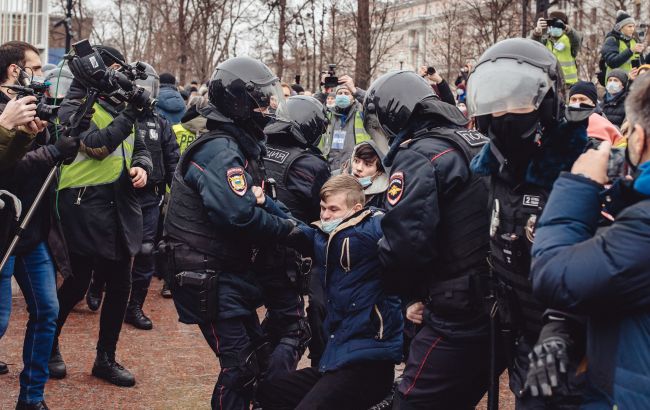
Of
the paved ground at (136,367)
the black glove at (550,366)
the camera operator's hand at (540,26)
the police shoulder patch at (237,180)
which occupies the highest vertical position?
the camera operator's hand at (540,26)

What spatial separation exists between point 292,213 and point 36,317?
1.70m

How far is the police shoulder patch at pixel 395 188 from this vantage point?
145 inches

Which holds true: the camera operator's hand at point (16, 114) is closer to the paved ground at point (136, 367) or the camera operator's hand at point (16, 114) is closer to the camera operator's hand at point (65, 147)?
the camera operator's hand at point (65, 147)

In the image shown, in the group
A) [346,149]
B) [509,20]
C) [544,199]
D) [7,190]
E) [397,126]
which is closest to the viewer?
[544,199]

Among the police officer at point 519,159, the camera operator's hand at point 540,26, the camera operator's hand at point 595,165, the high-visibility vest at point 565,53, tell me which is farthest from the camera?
the high-visibility vest at point 565,53

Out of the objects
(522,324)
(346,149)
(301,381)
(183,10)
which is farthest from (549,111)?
(183,10)

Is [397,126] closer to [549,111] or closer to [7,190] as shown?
[549,111]

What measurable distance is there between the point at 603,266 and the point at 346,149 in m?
7.22

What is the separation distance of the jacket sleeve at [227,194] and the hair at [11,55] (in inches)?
66.2

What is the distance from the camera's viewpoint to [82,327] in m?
7.38

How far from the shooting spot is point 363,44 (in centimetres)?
1545

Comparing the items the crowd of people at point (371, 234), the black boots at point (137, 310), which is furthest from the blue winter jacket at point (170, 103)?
the crowd of people at point (371, 234)

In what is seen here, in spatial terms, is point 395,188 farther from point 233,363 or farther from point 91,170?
Result: point 91,170

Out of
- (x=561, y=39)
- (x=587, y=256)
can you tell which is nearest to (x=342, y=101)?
A: (x=561, y=39)
